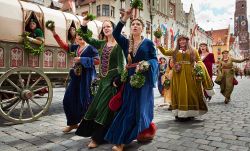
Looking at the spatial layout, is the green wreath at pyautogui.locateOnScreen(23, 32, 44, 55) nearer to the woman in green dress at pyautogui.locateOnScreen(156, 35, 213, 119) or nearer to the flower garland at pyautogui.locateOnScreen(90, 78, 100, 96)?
the flower garland at pyautogui.locateOnScreen(90, 78, 100, 96)

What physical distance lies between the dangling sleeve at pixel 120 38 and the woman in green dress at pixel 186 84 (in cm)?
195

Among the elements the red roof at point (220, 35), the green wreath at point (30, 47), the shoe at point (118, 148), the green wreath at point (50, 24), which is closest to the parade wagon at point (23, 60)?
the green wreath at point (30, 47)

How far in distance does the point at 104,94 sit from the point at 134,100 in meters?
0.50

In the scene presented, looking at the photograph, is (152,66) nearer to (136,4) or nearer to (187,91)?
(136,4)

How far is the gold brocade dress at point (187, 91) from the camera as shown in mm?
5977

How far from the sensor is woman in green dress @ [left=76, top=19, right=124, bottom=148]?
13.6 feet

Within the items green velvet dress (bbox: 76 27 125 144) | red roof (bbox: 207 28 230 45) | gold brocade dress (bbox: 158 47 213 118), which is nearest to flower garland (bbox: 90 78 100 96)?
green velvet dress (bbox: 76 27 125 144)

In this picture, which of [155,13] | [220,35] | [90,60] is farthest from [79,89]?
[220,35]

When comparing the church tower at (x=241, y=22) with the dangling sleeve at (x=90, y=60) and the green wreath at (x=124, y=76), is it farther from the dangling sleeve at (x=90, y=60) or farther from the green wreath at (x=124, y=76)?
the green wreath at (x=124, y=76)

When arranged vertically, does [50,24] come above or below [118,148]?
above

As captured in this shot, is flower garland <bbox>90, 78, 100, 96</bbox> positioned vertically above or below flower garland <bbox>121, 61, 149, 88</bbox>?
below

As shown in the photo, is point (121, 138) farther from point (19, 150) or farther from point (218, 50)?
point (218, 50)

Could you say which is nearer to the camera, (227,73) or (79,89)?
(79,89)

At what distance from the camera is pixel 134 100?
3.98m
